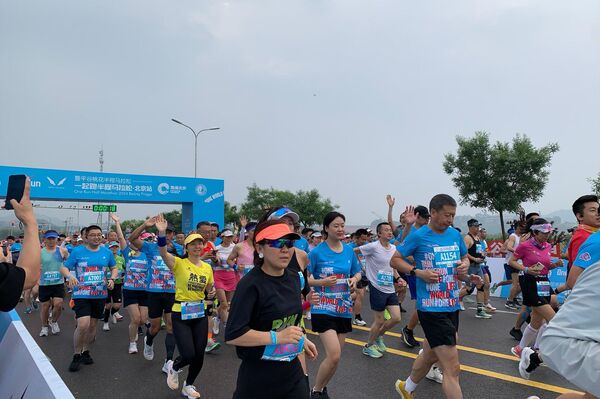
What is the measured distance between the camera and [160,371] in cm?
600

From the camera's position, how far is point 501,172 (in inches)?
1026

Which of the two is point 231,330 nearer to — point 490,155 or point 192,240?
point 192,240

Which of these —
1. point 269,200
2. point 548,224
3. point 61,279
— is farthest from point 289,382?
point 269,200

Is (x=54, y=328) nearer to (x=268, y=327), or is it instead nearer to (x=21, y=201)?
(x=21, y=201)

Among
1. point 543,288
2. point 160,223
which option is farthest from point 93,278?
point 543,288

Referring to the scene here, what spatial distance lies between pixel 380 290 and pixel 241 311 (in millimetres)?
4447

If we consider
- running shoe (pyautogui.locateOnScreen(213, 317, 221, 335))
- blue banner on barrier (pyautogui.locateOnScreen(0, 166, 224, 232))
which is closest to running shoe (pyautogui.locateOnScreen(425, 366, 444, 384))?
running shoe (pyautogui.locateOnScreen(213, 317, 221, 335))

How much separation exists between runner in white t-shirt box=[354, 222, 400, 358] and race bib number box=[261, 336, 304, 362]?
389 cm

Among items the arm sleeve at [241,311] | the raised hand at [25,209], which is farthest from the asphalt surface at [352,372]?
the raised hand at [25,209]

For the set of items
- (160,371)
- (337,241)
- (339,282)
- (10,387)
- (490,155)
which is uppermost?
(490,155)

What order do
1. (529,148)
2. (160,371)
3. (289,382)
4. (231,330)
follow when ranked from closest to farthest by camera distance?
(231,330)
(289,382)
(160,371)
(529,148)

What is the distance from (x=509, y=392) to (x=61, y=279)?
7.92 metres

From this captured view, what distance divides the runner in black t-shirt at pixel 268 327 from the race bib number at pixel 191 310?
2523 mm

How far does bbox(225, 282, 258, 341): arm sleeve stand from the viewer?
2559 millimetres
